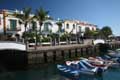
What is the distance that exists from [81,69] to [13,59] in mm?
12547

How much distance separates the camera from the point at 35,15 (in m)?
60.1

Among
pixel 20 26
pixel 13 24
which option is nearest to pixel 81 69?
pixel 13 24

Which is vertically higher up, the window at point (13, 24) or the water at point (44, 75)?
the window at point (13, 24)

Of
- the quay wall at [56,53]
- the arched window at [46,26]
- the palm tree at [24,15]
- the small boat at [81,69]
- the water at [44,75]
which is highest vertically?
the palm tree at [24,15]

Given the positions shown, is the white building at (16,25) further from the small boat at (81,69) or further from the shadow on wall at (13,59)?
the small boat at (81,69)

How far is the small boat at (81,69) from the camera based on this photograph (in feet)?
115

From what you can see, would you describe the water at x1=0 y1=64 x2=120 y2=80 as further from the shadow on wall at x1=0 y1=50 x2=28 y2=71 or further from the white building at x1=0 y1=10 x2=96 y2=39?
the white building at x1=0 y1=10 x2=96 y2=39

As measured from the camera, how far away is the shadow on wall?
41.6 m

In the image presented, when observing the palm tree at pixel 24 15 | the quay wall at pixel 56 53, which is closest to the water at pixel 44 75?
the quay wall at pixel 56 53

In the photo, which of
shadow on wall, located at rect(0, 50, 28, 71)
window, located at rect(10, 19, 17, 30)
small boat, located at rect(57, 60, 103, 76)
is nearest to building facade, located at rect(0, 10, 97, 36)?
window, located at rect(10, 19, 17, 30)

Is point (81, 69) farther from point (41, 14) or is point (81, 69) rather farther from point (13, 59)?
point (41, 14)

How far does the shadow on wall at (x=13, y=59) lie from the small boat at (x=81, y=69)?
8.85 metres

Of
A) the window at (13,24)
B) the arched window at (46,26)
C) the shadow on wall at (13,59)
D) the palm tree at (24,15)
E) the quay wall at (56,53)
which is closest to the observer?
the shadow on wall at (13,59)

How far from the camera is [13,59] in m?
42.8
